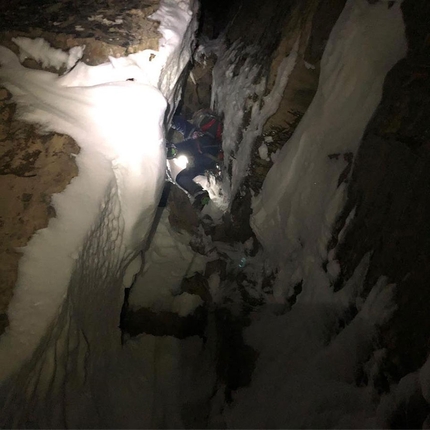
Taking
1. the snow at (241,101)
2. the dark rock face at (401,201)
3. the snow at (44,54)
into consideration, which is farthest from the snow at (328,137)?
the snow at (44,54)

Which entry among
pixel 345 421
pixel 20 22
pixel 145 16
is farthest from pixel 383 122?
pixel 20 22

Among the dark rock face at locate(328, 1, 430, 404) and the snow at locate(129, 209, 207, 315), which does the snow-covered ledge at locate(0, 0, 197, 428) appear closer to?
the snow at locate(129, 209, 207, 315)

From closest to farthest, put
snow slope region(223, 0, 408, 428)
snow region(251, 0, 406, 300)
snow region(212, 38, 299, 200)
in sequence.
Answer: snow slope region(223, 0, 408, 428), snow region(251, 0, 406, 300), snow region(212, 38, 299, 200)

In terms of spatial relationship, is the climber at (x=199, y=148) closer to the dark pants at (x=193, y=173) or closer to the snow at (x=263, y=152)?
the dark pants at (x=193, y=173)

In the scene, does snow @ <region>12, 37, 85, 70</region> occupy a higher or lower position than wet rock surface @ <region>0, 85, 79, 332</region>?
higher

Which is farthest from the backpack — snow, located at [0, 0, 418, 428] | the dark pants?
snow, located at [0, 0, 418, 428]

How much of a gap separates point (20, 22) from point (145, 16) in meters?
1.39

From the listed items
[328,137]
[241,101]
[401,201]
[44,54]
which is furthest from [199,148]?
[401,201]

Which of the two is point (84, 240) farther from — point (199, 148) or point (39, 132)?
point (199, 148)

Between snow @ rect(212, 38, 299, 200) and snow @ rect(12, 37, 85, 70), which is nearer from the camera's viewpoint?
snow @ rect(12, 37, 85, 70)

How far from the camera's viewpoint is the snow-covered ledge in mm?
1847

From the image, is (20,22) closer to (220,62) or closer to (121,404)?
(220,62)

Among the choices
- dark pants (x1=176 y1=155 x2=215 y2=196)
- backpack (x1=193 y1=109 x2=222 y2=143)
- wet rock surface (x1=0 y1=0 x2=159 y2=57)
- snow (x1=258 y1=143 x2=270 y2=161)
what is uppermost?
wet rock surface (x1=0 y1=0 x2=159 y2=57)

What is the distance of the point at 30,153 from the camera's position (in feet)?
8.03
